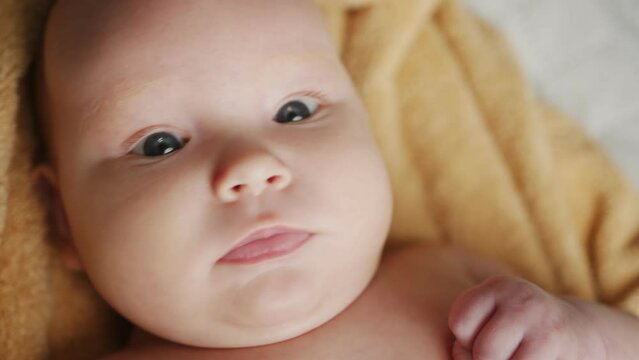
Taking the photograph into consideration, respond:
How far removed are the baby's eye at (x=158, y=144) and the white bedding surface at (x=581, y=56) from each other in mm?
594

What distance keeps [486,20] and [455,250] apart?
41cm

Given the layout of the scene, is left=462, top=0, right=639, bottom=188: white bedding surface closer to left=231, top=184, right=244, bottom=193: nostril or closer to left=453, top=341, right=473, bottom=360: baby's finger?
left=453, top=341, right=473, bottom=360: baby's finger

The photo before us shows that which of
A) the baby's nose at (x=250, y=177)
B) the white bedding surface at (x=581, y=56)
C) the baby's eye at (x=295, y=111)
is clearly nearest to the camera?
the baby's nose at (x=250, y=177)

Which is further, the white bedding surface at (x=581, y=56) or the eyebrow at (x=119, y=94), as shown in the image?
the white bedding surface at (x=581, y=56)

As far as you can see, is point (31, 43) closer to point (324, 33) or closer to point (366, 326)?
point (324, 33)

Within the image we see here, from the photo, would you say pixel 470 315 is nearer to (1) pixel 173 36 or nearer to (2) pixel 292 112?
(2) pixel 292 112

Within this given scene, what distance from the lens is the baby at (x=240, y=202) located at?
93 cm

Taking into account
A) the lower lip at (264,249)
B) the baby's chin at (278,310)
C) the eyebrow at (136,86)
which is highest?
the eyebrow at (136,86)

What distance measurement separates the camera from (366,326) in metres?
1.03

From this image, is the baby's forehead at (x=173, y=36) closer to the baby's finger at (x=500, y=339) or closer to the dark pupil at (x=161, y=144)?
the dark pupil at (x=161, y=144)

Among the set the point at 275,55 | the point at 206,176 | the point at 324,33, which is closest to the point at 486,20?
the point at 324,33

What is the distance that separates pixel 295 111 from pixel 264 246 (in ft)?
0.55

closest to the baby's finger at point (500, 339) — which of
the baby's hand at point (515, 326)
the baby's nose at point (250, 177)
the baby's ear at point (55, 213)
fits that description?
the baby's hand at point (515, 326)

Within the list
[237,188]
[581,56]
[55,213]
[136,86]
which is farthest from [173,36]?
[581,56]
